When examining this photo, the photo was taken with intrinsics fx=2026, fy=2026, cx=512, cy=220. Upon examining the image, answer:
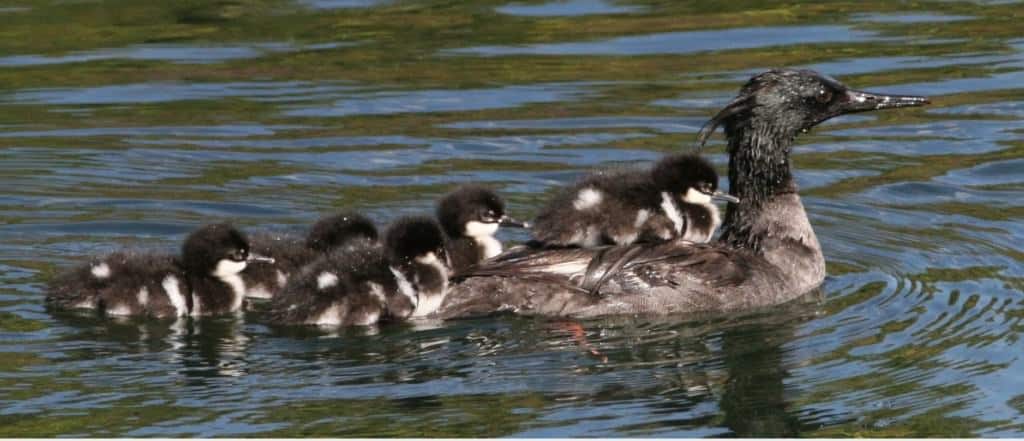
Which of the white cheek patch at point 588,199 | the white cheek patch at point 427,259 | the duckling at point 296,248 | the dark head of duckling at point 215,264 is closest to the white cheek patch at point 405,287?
the white cheek patch at point 427,259

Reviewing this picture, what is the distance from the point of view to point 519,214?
13.0m

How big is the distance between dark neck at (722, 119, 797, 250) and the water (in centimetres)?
61

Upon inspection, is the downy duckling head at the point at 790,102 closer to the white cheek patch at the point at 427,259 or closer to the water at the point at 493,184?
the water at the point at 493,184

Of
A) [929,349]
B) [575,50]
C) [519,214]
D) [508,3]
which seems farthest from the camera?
[508,3]

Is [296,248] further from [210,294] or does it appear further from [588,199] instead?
[588,199]

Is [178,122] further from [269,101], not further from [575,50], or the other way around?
[575,50]

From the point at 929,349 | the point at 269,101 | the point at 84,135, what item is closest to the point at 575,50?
the point at 269,101

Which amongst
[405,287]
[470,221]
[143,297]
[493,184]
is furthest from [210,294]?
[493,184]

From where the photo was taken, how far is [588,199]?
1136 centimetres

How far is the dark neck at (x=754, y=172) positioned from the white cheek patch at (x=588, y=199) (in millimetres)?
878

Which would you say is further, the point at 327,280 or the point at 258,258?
the point at 258,258

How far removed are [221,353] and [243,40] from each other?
8.37m

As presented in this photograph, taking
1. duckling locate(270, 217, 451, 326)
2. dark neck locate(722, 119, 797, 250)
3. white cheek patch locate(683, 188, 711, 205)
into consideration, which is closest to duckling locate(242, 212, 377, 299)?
duckling locate(270, 217, 451, 326)

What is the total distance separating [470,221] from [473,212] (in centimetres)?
7
